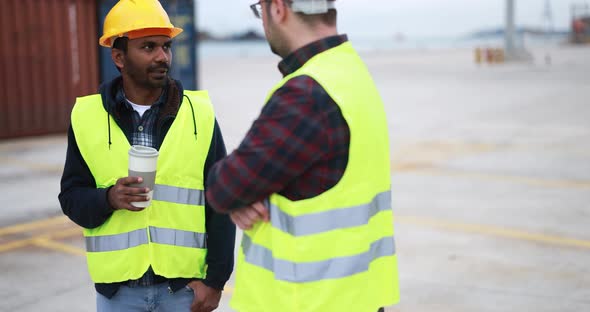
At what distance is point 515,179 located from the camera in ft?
31.9

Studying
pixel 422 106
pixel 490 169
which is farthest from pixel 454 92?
pixel 490 169

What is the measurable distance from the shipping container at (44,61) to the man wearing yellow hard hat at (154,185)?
12.5 metres

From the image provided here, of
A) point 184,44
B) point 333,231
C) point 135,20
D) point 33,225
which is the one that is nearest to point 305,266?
point 333,231

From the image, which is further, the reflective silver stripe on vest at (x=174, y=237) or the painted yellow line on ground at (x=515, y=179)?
the painted yellow line on ground at (x=515, y=179)

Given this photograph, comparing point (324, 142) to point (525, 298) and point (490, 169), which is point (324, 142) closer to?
point (525, 298)

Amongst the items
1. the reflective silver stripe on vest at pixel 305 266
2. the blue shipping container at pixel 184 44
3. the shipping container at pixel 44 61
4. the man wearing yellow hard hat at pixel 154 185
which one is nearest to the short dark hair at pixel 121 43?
the man wearing yellow hard hat at pixel 154 185

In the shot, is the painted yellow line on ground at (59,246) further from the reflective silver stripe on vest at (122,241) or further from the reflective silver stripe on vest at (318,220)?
the reflective silver stripe on vest at (318,220)

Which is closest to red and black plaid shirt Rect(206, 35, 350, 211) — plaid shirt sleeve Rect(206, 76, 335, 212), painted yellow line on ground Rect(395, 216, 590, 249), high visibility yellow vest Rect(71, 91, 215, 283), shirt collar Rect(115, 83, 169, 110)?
plaid shirt sleeve Rect(206, 76, 335, 212)

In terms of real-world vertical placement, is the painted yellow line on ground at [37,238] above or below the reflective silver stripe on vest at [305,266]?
below

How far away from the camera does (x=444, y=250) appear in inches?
259

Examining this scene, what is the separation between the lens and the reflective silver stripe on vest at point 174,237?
2732mm

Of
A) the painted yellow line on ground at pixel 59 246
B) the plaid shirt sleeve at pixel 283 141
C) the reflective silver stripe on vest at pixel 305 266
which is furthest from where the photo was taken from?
the painted yellow line on ground at pixel 59 246

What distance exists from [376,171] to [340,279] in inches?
13.6

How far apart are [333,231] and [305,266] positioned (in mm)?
132
